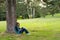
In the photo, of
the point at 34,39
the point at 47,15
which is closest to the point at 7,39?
the point at 34,39

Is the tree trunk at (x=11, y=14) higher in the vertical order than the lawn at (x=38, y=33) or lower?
higher

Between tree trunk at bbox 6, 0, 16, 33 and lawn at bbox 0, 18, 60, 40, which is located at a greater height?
tree trunk at bbox 6, 0, 16, 33

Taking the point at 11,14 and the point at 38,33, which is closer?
the point at 11,14

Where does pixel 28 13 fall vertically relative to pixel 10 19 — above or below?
below

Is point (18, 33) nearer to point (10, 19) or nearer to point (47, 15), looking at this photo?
point (10, 19)

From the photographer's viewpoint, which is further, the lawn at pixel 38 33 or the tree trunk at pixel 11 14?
the tree trunk at pixel 11 14

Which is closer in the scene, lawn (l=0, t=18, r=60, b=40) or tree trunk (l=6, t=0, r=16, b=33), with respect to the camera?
lawn (l=0, t=18, r=60, b=40)

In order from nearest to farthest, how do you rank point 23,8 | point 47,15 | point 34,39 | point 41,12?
point 34,39
point 23,8
point 41,12
point 47,15

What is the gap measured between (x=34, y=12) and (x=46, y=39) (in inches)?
1635

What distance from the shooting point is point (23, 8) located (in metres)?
48.8

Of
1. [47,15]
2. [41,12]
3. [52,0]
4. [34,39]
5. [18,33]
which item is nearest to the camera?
[34,39]

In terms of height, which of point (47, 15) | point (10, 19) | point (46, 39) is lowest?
point (47, 15)

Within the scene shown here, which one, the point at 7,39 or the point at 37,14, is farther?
the point at 37,14

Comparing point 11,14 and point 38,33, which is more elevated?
point 11,14
